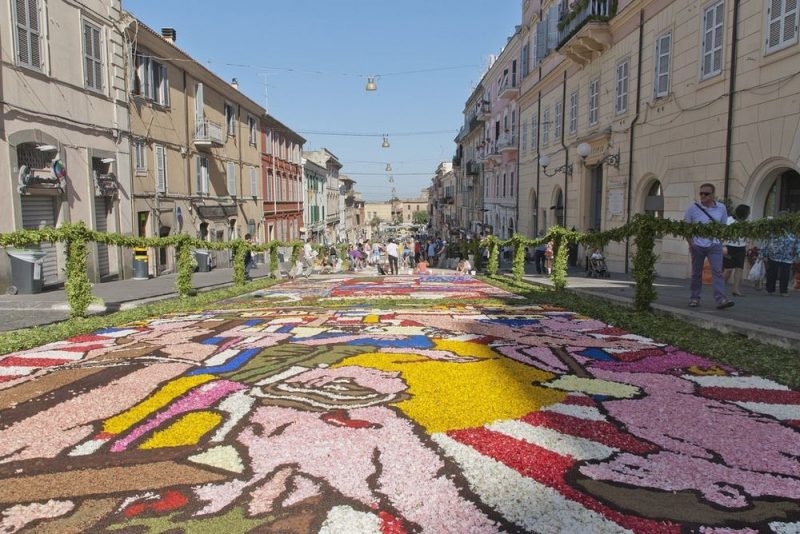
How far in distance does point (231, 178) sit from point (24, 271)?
1840cm

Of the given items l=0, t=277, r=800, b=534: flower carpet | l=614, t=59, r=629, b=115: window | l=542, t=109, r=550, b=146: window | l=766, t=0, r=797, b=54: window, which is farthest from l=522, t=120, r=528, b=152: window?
l=0, t=277, r=800, b=534: flower carpet

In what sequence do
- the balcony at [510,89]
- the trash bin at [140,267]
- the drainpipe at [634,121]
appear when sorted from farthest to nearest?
1. the balcony at [510,89]
2. the trash bin at [140,267]
3. the drainpipe at [634,121]

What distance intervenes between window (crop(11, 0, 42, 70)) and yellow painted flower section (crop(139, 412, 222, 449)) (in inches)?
576

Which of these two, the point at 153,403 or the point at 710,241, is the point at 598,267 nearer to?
the point at 710,241

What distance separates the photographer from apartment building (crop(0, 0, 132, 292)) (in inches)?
563

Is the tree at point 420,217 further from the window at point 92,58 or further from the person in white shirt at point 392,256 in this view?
the window at point 92,58

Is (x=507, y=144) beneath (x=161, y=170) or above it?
above

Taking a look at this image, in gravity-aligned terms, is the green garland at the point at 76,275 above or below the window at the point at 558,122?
below

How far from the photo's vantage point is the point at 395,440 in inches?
140

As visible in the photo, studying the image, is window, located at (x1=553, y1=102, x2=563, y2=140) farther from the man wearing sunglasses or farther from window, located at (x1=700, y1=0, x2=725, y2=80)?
the man wearing sunglasses

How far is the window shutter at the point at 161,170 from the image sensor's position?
2243 cm

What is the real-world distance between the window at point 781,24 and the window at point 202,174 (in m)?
22.8

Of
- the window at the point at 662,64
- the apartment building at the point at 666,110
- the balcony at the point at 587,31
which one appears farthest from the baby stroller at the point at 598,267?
the balcony at the point at 587,31

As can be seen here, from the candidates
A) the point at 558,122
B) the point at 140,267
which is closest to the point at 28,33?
the point at 140,267
